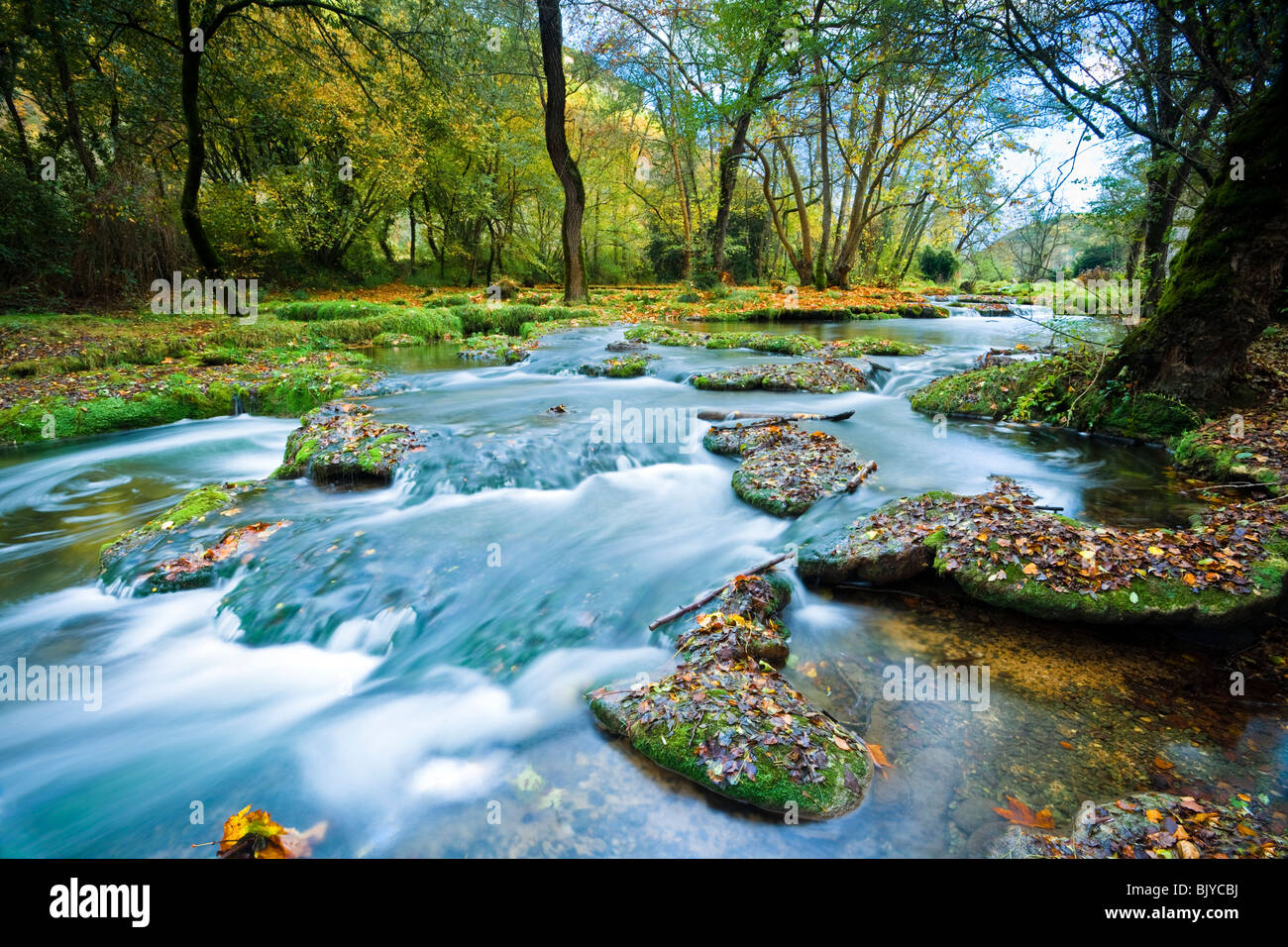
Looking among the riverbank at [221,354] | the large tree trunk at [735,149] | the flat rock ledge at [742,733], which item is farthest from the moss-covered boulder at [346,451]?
the large tree trunk at [735,149]

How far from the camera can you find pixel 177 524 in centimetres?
493

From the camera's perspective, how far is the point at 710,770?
261 centimetres

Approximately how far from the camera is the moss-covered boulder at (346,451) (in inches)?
240

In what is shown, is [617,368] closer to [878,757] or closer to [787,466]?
[787,466]

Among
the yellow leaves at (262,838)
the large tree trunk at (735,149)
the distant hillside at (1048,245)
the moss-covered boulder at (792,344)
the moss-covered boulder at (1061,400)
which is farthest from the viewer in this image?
the distant hillside at (1048,245)

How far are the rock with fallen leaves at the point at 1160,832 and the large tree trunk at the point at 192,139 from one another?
1889cm

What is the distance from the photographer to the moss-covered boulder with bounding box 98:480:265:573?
15.3 ft

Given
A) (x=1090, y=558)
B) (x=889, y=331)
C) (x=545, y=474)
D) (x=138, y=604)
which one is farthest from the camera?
(x=889, y=331)

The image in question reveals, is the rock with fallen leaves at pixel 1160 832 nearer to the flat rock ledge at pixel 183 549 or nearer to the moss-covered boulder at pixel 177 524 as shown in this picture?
the flat rock ledge at pixel 183 549

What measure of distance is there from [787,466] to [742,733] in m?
3.79

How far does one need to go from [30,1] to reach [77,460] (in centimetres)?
1314

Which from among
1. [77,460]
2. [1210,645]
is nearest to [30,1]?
[77,460]

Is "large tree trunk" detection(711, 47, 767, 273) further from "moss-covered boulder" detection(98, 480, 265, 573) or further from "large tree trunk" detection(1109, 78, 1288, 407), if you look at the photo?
"moss-covered boulder" detection(98, 480, 265, 573)
